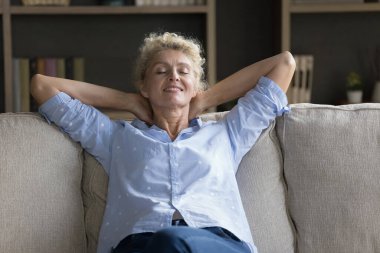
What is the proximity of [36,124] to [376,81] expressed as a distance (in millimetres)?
2345

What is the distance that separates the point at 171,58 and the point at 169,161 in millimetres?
356

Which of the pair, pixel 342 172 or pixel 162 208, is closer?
pixel 162 208

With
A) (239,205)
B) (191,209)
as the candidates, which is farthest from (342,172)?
(191,209)

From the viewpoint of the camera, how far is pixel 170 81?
2.37 m

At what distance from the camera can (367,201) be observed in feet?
7.65

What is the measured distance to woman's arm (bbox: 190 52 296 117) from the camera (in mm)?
2465

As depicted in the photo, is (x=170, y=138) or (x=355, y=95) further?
(x=355, y=95)

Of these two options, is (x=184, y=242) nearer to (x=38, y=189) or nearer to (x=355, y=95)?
(x=38, y=189)

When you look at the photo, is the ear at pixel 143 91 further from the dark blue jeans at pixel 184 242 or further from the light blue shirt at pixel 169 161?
the dark blue jeans at pixel 184 242

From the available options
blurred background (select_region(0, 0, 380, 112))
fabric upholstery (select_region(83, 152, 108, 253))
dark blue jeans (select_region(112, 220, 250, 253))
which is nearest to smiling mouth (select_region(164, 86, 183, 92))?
fabric upholstery (select_region(83, 152, 108, 253))

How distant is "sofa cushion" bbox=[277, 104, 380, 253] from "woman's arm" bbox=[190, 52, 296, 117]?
0.14m

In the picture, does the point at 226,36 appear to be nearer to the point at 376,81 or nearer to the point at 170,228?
the point at 376,81

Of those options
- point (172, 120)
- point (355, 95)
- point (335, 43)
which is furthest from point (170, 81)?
point (335, 43)

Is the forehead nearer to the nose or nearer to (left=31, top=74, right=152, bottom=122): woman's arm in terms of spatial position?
the nose
